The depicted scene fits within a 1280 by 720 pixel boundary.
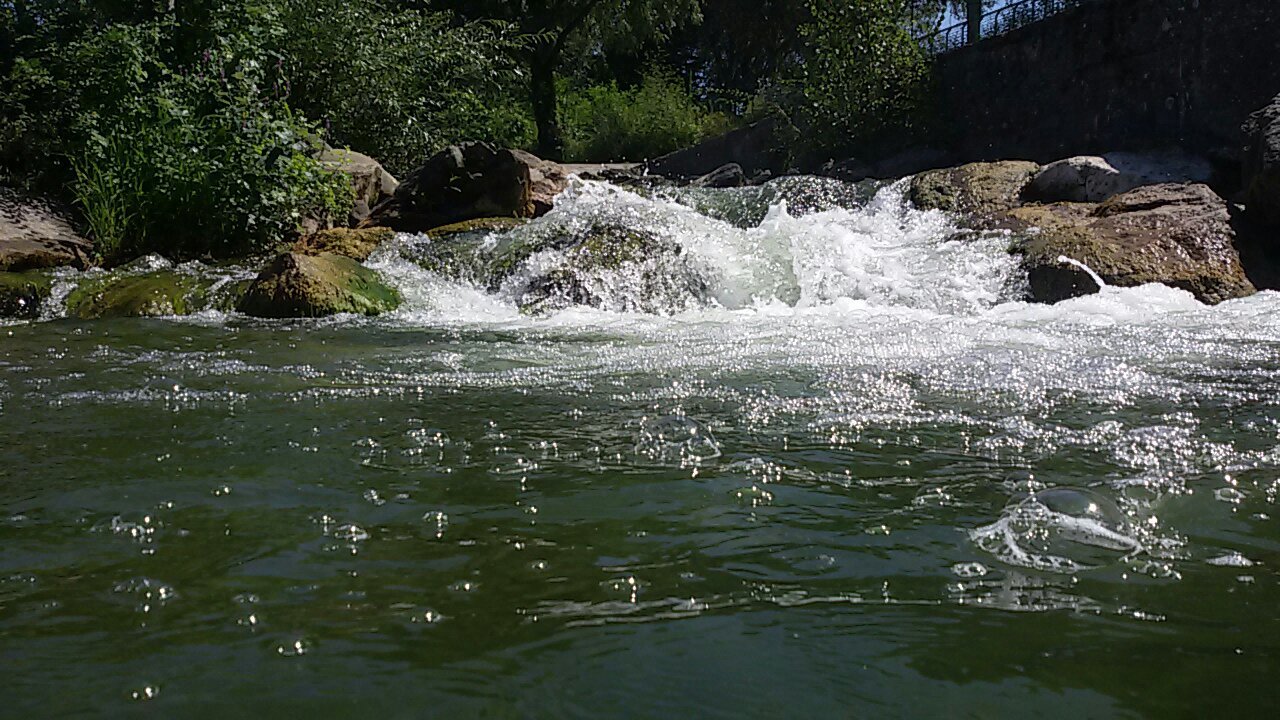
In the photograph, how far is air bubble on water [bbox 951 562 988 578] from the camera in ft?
6.11

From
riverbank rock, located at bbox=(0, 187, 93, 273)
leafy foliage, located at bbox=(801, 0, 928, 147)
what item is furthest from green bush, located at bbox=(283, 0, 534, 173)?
leafy foliage, located at bbox=(801, 0, 928, 147)

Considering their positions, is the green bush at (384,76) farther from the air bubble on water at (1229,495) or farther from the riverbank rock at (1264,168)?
the air bubble on water at (1229,495)

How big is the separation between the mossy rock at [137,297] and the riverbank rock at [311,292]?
0.51m

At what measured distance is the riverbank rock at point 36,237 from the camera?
879cm

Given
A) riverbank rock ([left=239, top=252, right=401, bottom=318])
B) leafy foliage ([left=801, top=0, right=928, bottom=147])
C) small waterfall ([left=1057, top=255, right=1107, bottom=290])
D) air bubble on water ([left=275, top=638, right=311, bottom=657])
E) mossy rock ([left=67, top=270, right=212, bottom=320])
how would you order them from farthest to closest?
leafy foliage ([left=801, top=0, right=928, bottom=147]), small waterfall ([left=1057, top=255, right=1107, bottom=290]), mossy rock ([left=67, top=270, right=212, bottom=320]), riverbank rock ([left=239, top=252, right=401, bottom=318]), air bubble on water ([left=275, top=638, right=311, bottom=657])

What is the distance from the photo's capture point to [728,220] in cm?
1198

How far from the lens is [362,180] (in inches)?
458

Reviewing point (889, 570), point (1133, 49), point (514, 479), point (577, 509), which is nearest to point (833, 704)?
point (889, 570)

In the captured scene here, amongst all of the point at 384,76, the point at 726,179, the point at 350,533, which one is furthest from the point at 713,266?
the point at 726,179

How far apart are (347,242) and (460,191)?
1.73 meters

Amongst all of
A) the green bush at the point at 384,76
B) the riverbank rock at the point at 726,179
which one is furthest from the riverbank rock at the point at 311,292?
the riverbank rock at the point at 726,179

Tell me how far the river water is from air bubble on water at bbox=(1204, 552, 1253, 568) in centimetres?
2

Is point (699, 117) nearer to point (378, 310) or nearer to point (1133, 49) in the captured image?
point (1133, 49)

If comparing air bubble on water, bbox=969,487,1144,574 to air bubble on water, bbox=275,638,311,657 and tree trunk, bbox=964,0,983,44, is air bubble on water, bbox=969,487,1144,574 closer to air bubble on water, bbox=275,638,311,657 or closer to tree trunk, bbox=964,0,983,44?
air bubble on water, bbox=275,638,311,657
